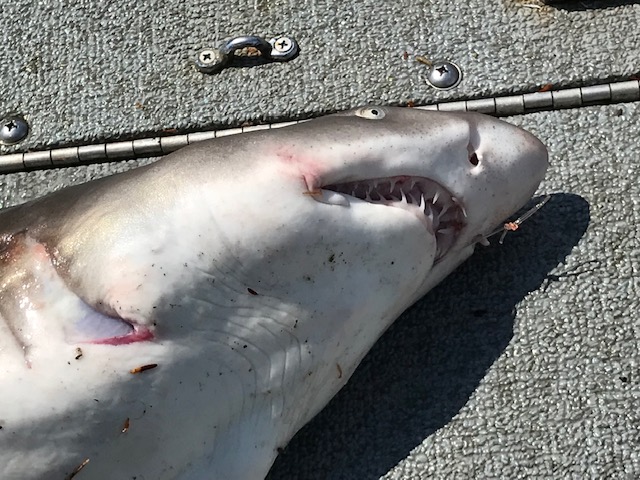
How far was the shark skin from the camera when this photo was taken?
1145 mm

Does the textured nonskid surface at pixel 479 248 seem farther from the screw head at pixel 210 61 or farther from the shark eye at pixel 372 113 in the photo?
the shark eye at pixel 372 113

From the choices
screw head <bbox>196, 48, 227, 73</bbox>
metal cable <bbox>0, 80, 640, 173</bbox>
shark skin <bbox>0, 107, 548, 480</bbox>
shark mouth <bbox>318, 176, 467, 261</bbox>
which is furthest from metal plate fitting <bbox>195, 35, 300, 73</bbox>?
shark mouth <bbox>318, 176, 467, 261</bbox>

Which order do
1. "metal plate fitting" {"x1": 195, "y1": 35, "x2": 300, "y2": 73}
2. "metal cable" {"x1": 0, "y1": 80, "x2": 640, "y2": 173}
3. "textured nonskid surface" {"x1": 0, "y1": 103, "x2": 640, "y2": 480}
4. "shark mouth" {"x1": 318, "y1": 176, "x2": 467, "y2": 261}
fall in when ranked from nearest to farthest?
"shark mouth" {"x1": 318, "y1": 176, "x2": 467, "y2": 261}
"textured nonskid surface" {"x1": 0, "y1": 103, "x2": 640, "y2": 480}
"metal cable" {"x1": 0, "y1": 80, "x2": 640, "y2": 173}
"metal plate fitting" {"x1": 195, "y1": 35, "x2": 300, "y2": 73}

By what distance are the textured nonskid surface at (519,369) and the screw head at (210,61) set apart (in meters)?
0.78

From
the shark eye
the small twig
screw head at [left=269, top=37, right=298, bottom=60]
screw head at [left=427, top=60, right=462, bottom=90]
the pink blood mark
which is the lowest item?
the small twig

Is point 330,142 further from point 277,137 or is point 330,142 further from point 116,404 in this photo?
point 116,404

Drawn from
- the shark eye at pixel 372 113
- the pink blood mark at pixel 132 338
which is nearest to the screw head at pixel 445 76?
the shark eye at pixel 372 113

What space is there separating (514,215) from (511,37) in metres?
0.50

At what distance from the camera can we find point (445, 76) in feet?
5.93

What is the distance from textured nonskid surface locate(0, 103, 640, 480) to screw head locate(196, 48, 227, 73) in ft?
2.57

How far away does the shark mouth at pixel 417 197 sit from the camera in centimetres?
128

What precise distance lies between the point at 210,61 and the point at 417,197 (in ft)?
2.64

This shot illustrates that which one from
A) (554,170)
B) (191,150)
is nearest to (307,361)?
(191,150)

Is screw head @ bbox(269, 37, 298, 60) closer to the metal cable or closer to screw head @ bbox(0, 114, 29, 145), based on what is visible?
the metal cable
